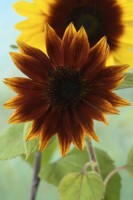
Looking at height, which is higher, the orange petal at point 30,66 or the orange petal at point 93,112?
the orange petal at point 30,66

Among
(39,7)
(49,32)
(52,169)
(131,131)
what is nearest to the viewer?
(49,32)

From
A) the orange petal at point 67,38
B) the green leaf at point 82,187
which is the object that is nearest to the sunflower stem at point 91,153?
the green leaf at point 82,187

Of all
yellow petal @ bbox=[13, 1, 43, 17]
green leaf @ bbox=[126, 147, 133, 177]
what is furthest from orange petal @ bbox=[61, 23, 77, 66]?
green leaf @ bbox=[126, 147, 133, 177]

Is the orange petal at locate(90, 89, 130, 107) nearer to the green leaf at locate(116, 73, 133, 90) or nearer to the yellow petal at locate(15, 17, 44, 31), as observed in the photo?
the green leaf at locate(116, 73, 133, 90)

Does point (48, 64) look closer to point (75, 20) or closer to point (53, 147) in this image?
point (75, 20)

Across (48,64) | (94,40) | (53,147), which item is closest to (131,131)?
(53,147)

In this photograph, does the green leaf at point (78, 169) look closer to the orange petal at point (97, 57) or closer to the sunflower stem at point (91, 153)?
the sunflower stem at point (91, 153)
